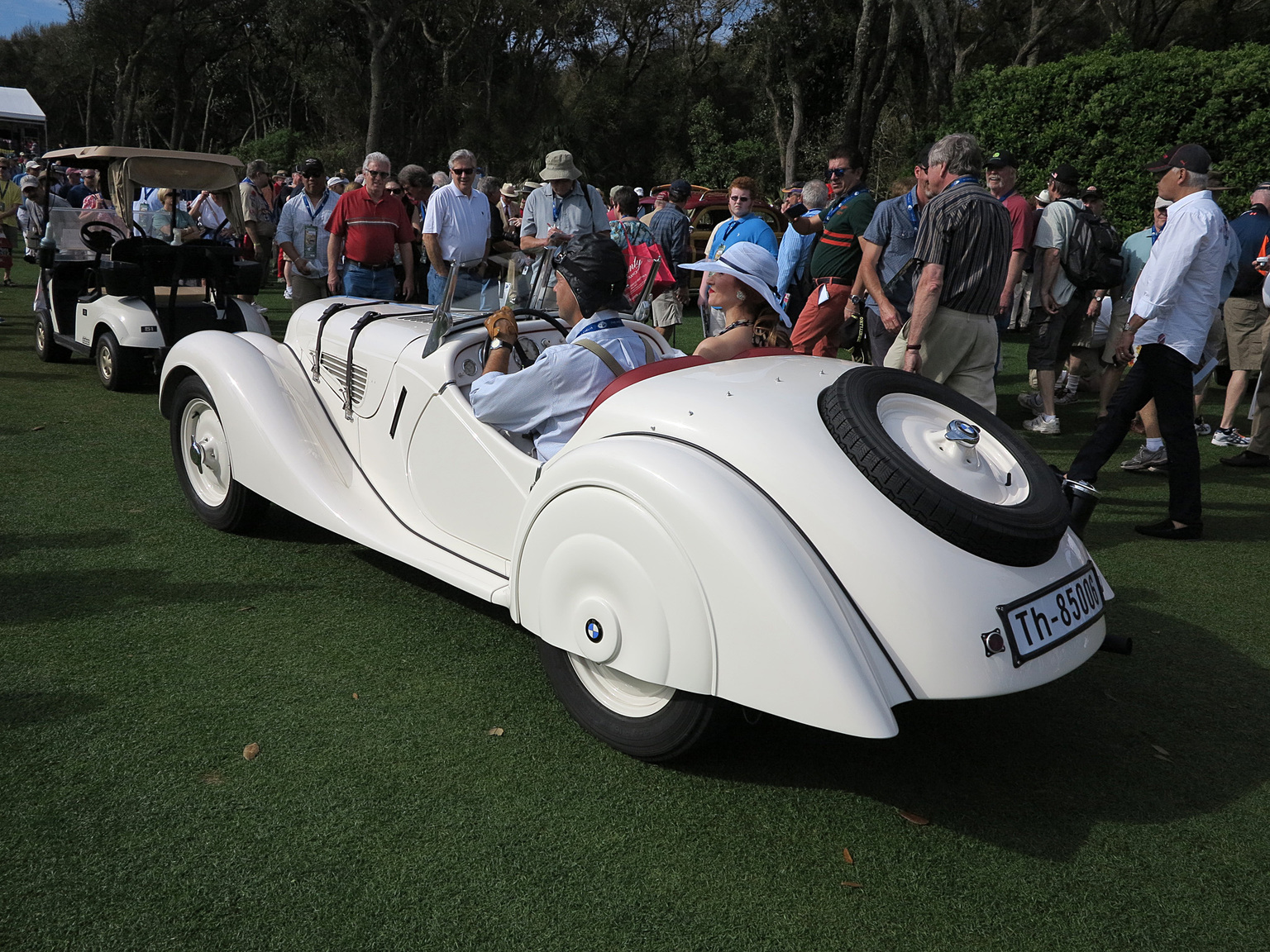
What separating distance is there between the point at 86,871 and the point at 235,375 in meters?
2.50

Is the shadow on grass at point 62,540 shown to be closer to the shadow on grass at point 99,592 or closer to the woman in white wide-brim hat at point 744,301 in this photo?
the shadow on grass at point 99,592

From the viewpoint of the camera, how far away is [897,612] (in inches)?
98.9

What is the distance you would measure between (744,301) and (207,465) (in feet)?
8.95

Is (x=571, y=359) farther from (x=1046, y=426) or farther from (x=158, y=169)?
(x=158, y=169)

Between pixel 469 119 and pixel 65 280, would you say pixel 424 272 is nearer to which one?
pixel 65 280

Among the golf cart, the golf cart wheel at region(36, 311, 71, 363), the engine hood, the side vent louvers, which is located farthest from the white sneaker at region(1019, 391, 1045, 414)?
the golf cart wheel at region(36, 311, 71, 363)

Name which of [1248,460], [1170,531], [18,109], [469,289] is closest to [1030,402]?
[1248,460]

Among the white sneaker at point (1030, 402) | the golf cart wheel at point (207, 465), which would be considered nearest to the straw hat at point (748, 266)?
the golf cart wheel at point (207, 465)

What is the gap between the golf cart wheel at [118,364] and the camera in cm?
806

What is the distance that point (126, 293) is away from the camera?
821 centimetres

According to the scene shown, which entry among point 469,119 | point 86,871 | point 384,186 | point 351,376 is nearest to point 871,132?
point 469,119

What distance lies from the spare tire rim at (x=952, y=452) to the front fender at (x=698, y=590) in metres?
0.48

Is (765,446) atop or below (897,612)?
atop

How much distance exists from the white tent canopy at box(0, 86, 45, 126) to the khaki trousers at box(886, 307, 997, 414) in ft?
126
